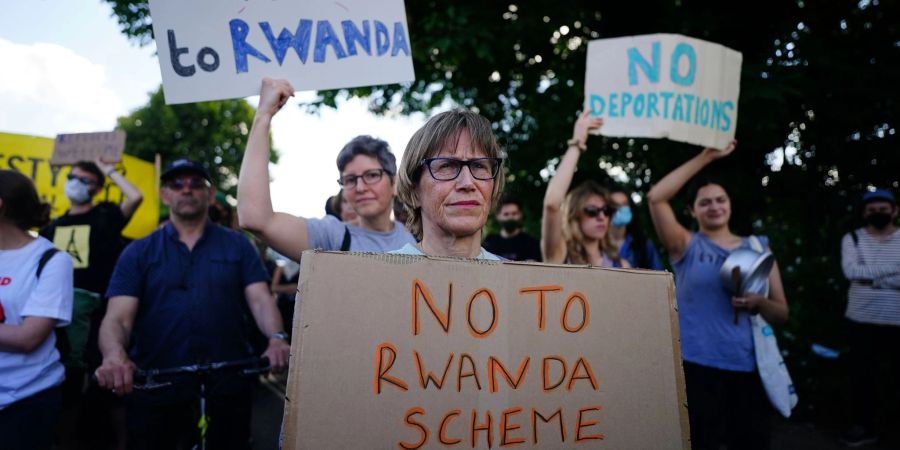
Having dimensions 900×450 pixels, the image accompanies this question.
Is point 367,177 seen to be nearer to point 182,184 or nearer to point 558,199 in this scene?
point 558,199

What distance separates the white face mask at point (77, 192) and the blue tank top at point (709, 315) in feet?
13.6

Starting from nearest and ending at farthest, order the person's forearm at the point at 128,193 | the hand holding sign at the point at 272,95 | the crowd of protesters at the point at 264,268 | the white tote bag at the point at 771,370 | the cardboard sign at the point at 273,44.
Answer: the crowd of protesters at the point at 264,268
the hand holding sign at the point at 272,95
the cardboard sign at the point at 273,44
the white tote bag at the point at 771,370
the person's forearm at the point at 128,193

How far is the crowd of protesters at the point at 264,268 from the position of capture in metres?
1.69

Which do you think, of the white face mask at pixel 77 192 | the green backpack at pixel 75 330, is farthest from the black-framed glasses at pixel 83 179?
the green backpack at pixel 75 330

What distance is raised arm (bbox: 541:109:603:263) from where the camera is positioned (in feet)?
9.58

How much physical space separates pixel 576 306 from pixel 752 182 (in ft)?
17.1

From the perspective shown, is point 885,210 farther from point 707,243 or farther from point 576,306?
point 576,306

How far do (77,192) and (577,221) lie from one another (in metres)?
3.61

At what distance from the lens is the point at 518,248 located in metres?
5.36

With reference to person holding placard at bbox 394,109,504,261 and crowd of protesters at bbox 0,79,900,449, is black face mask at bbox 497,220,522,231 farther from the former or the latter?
person holding placard at bbox 394,109,504,261

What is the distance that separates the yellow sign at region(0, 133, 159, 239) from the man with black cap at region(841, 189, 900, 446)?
6513mm

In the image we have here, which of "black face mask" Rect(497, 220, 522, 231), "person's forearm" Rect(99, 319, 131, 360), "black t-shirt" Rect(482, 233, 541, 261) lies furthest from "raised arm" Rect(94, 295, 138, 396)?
"black face mask" Rect(497, 220, 522, 231)

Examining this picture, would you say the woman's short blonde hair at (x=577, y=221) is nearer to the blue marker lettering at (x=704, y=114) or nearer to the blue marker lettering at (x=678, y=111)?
the blue marker lettering at (x=678, y=111)

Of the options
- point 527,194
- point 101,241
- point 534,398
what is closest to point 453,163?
point 534,398
